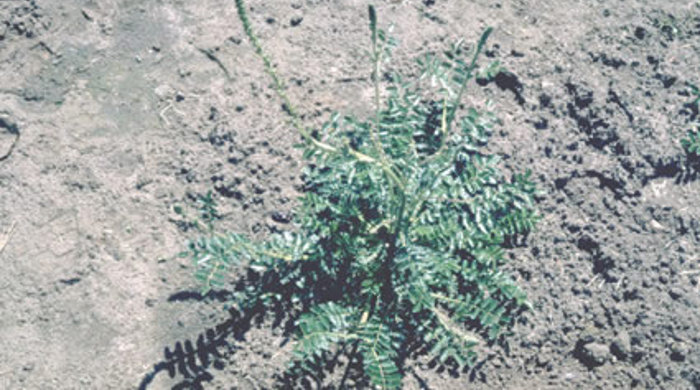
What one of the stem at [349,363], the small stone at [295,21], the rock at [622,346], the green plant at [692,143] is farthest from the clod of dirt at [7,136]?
the green plant at [692,143]

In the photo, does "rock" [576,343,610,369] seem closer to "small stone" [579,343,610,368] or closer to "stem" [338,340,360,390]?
"small stone" [579,343,610,368]

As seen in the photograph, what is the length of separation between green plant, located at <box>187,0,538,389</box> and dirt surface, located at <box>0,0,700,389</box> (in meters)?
0.28

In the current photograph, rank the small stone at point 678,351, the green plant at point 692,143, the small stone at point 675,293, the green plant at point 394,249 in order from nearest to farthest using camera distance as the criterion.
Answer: the green plant at point 394,249
the small stone at point 678,351
the small stone at point 675,293
the green plant at point 692,143

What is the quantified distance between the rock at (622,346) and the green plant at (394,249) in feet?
1.70

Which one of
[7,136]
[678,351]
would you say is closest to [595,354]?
[678,351]

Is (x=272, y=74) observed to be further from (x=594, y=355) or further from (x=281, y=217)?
(x=594, y=355)

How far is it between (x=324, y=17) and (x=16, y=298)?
8.00ft

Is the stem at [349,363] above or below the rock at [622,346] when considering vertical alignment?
below

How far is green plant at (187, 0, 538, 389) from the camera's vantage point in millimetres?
2842

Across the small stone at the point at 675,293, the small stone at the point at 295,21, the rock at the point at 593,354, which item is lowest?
the rock at the point at 593,354

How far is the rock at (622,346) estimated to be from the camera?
10.6 ft

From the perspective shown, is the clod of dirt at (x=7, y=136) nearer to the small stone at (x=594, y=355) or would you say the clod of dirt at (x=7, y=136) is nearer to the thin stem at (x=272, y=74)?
the thin stem at (x=272, y=74)

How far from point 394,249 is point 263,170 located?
1.02m

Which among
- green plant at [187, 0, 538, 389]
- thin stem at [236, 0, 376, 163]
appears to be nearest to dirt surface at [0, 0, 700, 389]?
green plant at [187, 0, 538, 389]
